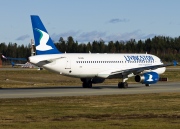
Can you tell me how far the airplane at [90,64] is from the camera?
4453 centimetres

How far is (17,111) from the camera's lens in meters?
25.9

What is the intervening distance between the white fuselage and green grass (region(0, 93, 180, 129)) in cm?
1109

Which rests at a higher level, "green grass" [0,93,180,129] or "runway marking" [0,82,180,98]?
"runway marking" [0,82,180,98]

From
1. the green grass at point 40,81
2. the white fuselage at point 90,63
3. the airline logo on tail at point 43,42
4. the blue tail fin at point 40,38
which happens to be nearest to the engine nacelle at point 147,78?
the white fuselage at point 90,63

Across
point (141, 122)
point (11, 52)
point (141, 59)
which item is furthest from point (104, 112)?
point (11, 52)

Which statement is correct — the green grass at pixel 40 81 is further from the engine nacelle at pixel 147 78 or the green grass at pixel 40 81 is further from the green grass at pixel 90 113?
the green grass at pixel 90 113

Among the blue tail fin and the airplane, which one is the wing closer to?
the airplane

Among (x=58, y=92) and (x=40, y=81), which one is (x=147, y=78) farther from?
(x=40, y=81)

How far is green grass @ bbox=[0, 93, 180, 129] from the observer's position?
20734 mm

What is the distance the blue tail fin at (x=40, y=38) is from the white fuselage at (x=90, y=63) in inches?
28.5

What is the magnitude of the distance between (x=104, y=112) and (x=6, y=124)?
248 inches

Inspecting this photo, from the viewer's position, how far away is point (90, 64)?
47.4 metres

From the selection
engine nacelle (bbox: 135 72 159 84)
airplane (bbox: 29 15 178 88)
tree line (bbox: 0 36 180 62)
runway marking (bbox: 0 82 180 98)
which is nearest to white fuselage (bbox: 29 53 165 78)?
airplane (bbox: 29 15 178 88)

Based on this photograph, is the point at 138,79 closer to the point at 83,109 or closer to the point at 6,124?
the point at 83,109
